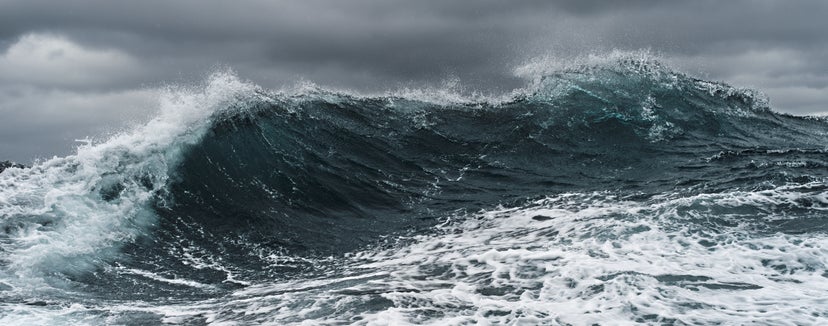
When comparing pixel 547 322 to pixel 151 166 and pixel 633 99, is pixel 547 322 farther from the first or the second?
pixel 633 99

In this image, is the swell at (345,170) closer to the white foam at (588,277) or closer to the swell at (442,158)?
the swell at (442,158)

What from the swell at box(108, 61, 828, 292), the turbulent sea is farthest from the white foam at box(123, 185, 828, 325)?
the swell at box(108, 61, 828, 292)

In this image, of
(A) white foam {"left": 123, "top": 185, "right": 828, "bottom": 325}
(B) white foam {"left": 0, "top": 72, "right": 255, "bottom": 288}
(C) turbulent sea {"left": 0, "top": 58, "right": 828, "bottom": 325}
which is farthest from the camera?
(B) white foam {"left": 0, "top": 72, "right": 255, "bottom": 288}

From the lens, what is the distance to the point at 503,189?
14531 mm

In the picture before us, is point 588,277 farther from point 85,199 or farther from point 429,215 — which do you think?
point 85,199

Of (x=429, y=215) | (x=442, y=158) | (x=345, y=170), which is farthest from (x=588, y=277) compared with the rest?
(x=442, y=158)

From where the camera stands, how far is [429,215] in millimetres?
12930

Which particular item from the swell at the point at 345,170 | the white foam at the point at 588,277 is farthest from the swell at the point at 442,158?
the white foam at the point at 588,277

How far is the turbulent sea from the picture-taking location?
761cm

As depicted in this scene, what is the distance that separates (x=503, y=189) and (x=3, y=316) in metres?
10.1

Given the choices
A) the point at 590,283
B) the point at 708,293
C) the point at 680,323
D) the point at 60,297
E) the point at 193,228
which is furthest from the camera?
the point at 193,228

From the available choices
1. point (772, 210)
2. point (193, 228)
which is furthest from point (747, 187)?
point (193, 228)

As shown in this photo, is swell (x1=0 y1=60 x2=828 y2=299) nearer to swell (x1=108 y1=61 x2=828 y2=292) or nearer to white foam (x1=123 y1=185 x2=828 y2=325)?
swell (x1=108 y1=61 x2=828 y2=292)

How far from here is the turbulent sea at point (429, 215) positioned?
25.0ft
